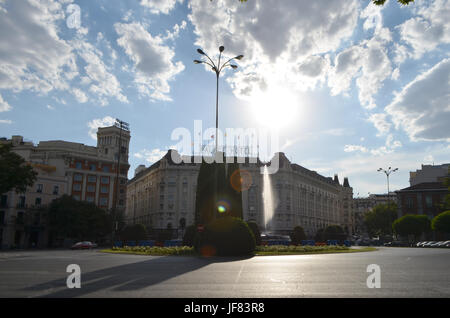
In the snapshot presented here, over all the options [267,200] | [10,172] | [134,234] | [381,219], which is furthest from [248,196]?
[10,172]

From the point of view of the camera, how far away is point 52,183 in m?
70.6

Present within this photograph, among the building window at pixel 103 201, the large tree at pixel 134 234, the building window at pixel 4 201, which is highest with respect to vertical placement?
the building window at pixel 103 201

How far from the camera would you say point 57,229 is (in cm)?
6209

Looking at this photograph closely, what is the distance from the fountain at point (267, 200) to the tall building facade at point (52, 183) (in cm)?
3654

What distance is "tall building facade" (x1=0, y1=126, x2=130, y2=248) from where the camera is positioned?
2473 inches

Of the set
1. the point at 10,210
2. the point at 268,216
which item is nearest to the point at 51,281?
the point at 10,210

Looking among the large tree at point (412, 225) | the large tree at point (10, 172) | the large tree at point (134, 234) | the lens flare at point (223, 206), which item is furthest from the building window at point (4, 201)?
the large tree at point (412, 225)

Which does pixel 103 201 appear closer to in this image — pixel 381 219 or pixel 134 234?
pixel 134 234

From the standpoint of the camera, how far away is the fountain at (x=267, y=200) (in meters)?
91.7

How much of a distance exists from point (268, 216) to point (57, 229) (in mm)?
50950

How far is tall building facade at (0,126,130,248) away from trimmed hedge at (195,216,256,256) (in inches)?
1954

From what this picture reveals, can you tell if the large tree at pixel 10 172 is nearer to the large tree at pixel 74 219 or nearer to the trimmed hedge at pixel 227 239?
the trimmed hedge at pixel 227 239

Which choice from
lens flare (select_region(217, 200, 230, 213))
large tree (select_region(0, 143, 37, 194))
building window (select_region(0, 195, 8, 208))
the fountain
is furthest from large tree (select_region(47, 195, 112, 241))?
the fountain

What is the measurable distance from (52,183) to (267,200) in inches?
2043
